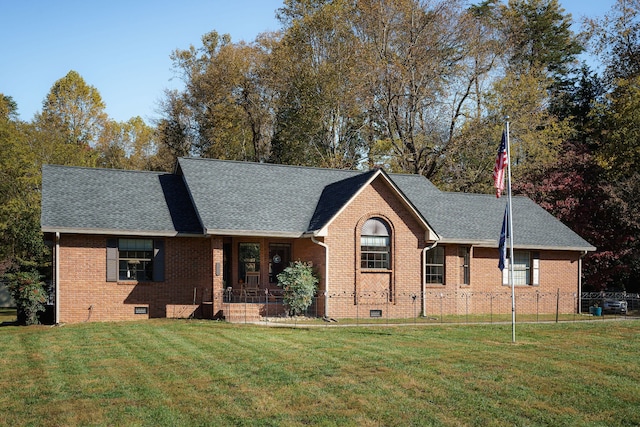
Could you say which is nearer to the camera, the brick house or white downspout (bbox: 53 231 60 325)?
white downspout (bbox: 53 231 60 325)

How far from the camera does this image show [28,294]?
77.2 feet

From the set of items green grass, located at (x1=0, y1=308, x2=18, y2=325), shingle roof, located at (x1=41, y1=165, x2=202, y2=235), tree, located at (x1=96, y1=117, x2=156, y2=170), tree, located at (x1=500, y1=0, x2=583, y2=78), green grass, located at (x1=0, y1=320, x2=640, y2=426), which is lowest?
green grass, located at (x1=0, y1=308, x2=18, y2=325)

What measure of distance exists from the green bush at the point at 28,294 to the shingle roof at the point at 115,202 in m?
1.77

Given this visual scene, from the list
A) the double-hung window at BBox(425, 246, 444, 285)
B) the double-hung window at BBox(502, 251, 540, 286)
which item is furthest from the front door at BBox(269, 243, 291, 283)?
the double-hung window at BBox(502, 251, 540, 286)

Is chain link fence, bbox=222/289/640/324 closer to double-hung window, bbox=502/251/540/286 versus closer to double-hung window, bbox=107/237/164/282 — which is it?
double-hung window, bbox=502/251/540/286

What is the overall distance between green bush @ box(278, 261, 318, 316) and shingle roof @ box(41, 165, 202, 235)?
12.5 ft

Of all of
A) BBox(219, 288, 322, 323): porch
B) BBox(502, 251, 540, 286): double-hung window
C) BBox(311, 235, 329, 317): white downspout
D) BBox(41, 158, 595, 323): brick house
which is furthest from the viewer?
BBox(502, 251, 540, 286): double-hung window

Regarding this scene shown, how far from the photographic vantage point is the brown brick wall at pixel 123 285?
24.9 m

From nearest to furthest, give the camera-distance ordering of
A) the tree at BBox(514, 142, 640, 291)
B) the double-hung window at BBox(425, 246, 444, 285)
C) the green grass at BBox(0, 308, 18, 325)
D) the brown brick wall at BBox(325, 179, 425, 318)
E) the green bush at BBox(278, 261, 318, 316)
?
1. the green bush at BBox(278, 261, 318, 316)
2. the brown brick wall at BBox(325, 179, 425, 318)
3. the double-hung window at BBox(425, 246, 444, 285)
4. the green grass at BBox(0, 308, 18, 325)
5. the tree at BBox(514, 142, 640, 291)

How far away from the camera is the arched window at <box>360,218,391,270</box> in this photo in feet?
87.2

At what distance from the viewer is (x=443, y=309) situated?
28188 mm

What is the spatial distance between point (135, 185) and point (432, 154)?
20.5 meters

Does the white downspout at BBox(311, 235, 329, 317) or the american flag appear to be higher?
the american flag

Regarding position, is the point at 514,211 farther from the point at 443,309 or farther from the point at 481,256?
the point at 443,309
